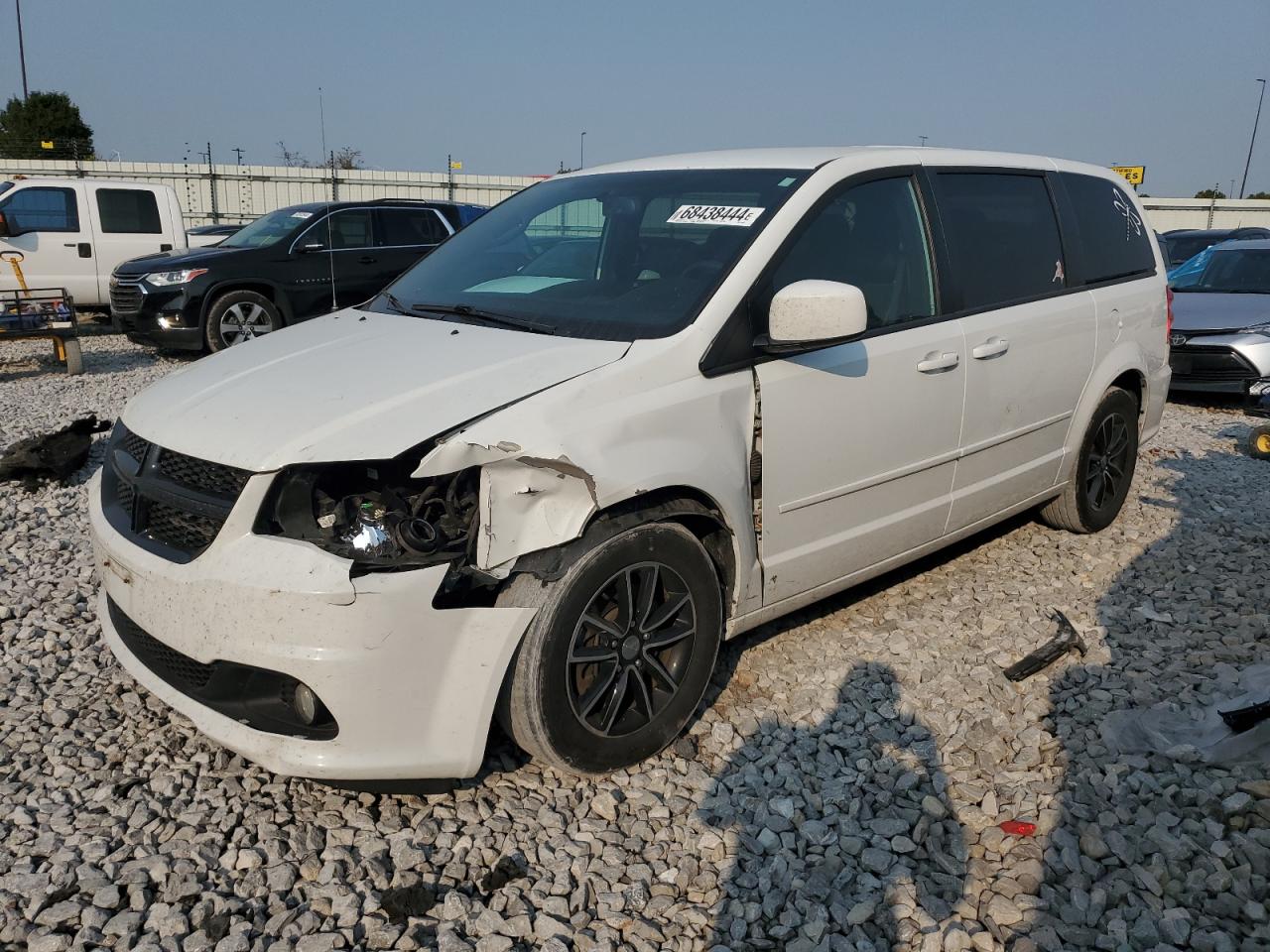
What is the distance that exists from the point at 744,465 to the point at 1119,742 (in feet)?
5.04

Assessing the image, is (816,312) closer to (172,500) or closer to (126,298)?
(172,500)

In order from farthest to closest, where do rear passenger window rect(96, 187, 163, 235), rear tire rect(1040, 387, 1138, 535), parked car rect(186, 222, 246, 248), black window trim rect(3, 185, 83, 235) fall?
1. parked car rect(186, 222, 246, 248)
2. rear passenger window rect(96, 187, 163, 235)
3. black window trim rect(3, 185, 83, 235)
4. rear tire rect(1040, 387, 1138, 535)

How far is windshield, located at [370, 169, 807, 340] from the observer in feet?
10.5

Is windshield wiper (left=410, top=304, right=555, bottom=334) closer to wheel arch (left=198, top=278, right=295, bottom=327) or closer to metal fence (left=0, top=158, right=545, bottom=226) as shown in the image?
wheel arch (left=198, top=278, right=295, bottom=327)

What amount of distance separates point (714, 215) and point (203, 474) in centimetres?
186

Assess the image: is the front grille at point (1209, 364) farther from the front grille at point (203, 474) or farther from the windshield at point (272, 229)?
the windshield at point (272, 229)

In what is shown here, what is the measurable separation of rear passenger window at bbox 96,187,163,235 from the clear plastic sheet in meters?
12.8

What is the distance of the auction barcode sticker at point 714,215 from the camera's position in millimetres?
3342

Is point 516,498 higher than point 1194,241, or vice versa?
point 516,498

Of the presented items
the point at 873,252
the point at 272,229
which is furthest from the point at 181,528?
the point at 272,229

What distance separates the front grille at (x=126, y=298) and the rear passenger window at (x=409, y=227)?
2.52 meters

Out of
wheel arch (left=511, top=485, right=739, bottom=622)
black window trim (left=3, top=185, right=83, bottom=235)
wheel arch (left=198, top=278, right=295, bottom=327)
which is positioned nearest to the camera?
wheel arch (left=511, top=485, right=739, bottom=622)

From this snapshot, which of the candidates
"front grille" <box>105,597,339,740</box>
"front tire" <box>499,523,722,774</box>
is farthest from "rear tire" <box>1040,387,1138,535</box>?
"front grille" <box>105,597,339,740</box>

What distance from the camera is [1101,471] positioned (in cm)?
515
